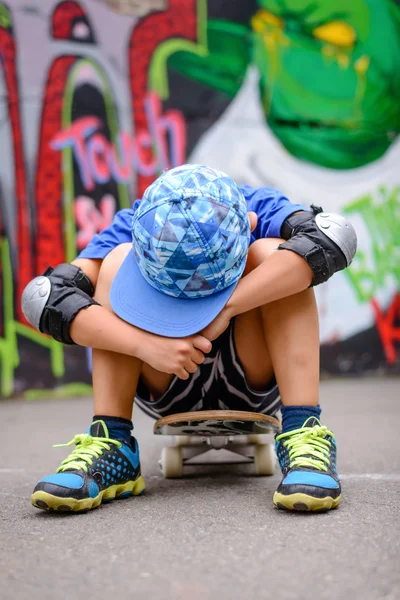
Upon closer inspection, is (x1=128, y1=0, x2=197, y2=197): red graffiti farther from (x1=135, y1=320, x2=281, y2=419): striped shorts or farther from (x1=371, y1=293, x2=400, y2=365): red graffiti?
(x1=135, y1=320, x2=281, y2=419): striped shorts

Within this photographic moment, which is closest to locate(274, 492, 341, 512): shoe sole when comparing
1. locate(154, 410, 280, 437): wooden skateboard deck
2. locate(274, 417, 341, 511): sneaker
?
locate(274, 417, 341, 511): sneaker

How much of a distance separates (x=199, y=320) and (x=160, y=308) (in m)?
0.11

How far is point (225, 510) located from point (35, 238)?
357 cm

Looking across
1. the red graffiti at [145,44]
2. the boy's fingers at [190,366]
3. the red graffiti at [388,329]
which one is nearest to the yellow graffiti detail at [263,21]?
the red graffiti at [145,44]

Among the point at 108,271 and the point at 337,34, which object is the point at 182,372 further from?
the point at 337,34

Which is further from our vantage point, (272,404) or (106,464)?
(272,404)

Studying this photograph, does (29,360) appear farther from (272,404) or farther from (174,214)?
(174,214)

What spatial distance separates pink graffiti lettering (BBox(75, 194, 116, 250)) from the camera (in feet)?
16.0

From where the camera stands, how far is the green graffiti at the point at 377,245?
5449 millimetres

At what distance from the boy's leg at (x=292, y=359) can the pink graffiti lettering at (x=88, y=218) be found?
3243mm

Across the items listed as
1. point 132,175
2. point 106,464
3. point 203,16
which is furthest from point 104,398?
point 203,16

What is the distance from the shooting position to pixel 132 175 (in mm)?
5023

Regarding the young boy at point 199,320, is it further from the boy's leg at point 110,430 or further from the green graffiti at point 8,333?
the green graffiti at point 8,333

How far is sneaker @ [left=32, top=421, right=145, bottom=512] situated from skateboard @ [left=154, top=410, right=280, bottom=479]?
0.13 meters
